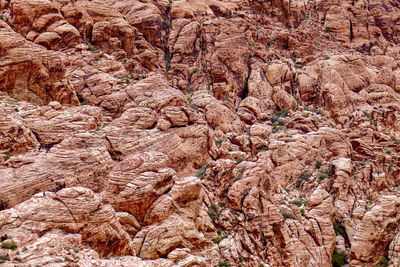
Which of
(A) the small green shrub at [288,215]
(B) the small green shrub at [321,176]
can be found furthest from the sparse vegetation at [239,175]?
(B) the small green shrub at [321,176]

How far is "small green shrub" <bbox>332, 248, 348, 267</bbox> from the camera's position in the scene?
3653 cm

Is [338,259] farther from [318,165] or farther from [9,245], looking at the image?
[9,245]

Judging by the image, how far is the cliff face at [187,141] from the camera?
94.3ft

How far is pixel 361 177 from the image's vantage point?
138ft

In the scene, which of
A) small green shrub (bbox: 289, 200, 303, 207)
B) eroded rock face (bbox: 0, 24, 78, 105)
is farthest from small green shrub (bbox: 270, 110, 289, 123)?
eroded rock face (bbox: 0, 24, 78, 105)

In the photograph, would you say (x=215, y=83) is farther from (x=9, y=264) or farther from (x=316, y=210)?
(x=9, y=264)

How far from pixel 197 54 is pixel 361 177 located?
83.7 ft

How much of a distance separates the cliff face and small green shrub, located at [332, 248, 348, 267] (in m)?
0.11

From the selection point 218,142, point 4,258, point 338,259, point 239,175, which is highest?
point 4,258

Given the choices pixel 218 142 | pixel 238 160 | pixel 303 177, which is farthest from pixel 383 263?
pixel 218 142

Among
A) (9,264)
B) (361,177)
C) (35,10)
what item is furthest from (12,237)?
(361,177)

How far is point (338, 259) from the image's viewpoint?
3675 centimetres

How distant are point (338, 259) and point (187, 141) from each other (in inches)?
689

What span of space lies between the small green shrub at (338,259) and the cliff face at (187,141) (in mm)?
112
